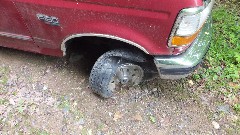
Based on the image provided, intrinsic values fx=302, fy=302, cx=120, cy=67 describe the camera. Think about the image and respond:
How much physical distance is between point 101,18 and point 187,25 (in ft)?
2.34

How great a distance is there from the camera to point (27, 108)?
3.25 metres

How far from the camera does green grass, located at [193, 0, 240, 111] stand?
3.52 meters

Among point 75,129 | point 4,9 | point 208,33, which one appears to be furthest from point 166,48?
point 4,9

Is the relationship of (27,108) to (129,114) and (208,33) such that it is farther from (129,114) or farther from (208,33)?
(208,33)

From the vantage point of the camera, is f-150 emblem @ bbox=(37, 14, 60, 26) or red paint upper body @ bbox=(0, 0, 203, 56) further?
f-150 emblem @ bbox=(37, 14, 60, 26)

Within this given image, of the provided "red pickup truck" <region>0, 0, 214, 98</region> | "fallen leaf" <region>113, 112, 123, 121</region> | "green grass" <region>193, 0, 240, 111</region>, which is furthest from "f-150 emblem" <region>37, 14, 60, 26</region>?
"green grass" <region>193, 0, 240, 111</region>

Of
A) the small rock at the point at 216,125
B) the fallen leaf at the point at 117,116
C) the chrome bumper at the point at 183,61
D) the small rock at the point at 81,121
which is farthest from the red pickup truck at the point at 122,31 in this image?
the small rock at the point at 216,125

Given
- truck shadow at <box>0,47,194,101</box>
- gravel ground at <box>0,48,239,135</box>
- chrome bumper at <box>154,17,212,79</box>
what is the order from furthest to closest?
truck shadow at <box>0,47,194,101</box> < gravel ground at <box>0,48,239,135</box> < chrome bumper at <box>154,17,212,79</box>

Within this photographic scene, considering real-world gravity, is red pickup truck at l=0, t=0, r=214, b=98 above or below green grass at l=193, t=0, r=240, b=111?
above

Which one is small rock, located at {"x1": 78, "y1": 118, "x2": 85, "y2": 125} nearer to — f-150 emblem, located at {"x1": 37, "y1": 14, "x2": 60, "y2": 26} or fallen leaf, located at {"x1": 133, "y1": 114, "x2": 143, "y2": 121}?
fallen leaf, located at {"x1": 133, "y1": 114, "x2": 143, "y2": 121}

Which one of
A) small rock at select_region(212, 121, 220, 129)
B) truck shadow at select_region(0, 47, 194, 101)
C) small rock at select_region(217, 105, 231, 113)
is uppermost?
truck shadow at select_region(0, 47, 194, 101)

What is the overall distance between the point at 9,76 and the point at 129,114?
149 cm

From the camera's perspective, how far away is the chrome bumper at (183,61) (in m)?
2.65

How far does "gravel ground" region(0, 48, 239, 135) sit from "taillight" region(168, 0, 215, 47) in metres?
0.97
